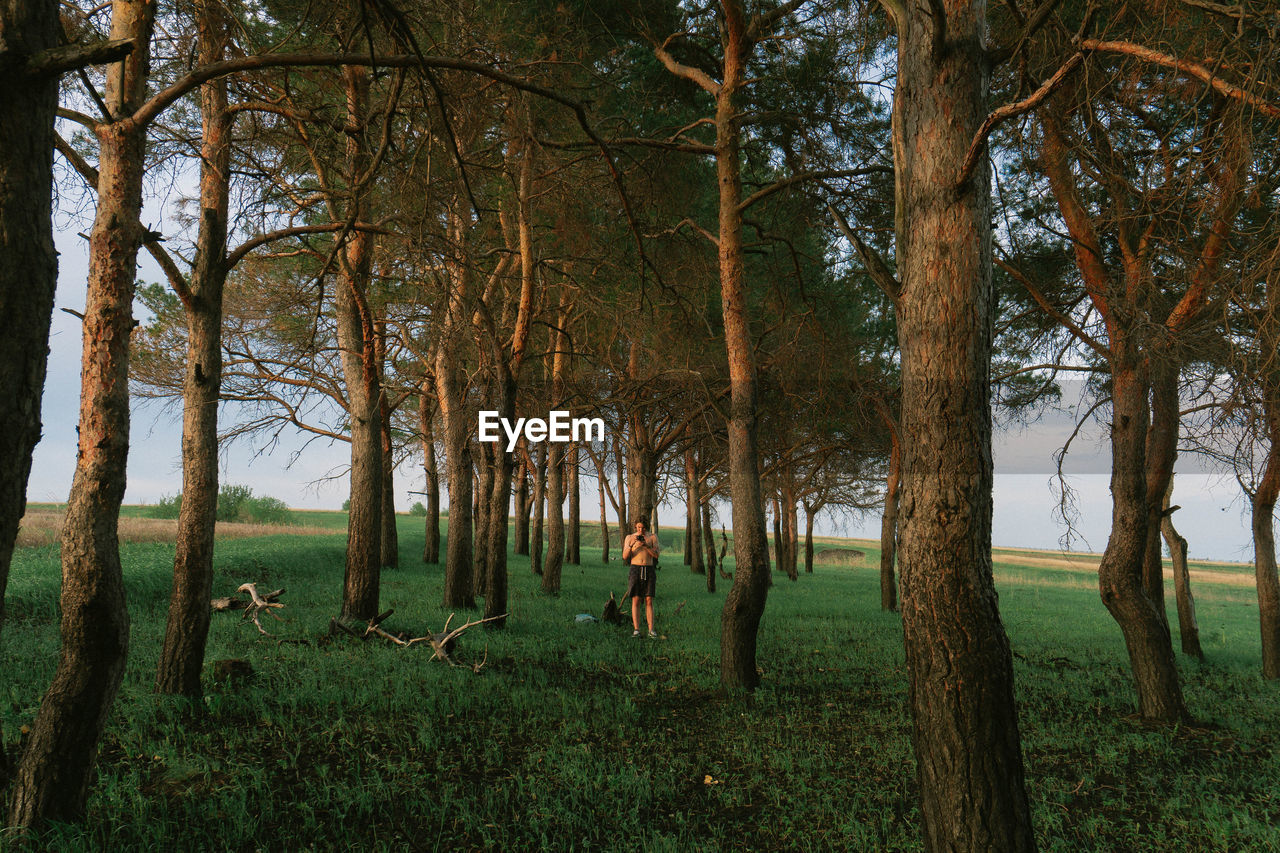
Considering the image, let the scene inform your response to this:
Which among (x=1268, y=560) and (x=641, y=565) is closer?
(x=1268, y=560)

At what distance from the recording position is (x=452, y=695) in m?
6.87

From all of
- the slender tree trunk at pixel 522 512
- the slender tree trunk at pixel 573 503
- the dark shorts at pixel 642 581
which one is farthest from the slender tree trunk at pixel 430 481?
the dark shorts at pixel 642 581

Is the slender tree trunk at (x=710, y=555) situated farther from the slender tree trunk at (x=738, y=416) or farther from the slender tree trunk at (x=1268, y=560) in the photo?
the slender tree trunk at (x=738, y=416)

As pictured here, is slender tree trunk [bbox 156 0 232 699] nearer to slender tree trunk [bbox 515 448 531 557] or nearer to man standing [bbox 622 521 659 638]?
man standing [bbox 622 521 659 638]

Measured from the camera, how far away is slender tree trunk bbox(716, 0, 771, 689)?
7.98 m

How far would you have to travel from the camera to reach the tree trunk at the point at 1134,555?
7.64 m

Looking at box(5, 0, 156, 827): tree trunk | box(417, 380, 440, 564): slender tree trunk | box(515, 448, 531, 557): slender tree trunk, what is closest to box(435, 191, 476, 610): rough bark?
box(515, 448, 531, 557): slender tree trunk

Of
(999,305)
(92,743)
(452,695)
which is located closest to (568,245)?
(999,305)

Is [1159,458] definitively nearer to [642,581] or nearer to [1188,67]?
[1188,67]

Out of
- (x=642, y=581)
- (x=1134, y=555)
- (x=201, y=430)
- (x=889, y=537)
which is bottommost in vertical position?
(x=642, y=581)

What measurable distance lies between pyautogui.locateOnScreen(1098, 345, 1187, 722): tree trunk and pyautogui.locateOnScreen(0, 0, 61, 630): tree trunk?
30.6ft

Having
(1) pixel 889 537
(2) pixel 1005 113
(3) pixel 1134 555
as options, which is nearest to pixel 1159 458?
(3) pixel 1134 555

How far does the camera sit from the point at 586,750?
5668mm

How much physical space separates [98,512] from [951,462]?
17.1ft
